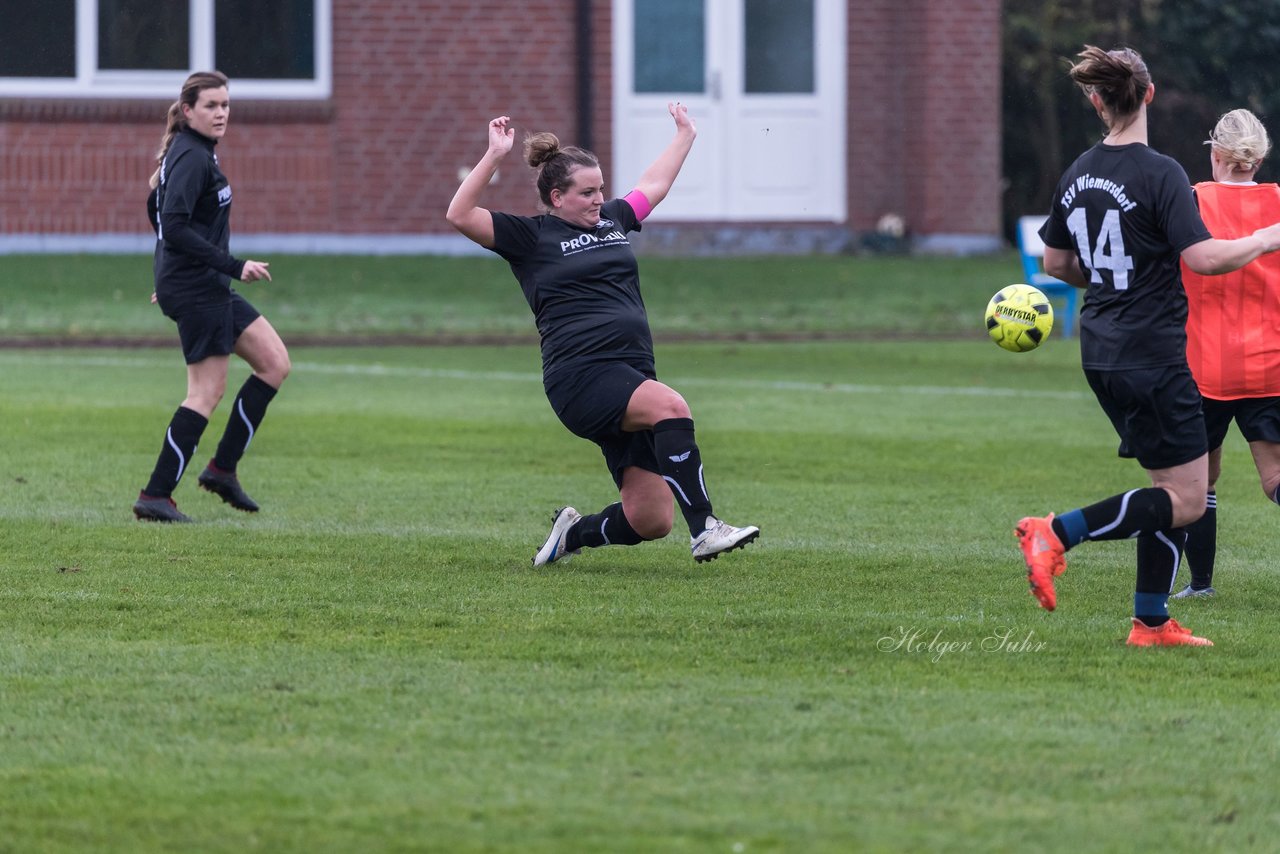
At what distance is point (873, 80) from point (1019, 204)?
19.7 ft

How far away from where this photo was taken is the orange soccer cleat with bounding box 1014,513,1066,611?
562 cm

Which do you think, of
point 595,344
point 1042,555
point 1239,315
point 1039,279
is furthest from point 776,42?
point 1042,555

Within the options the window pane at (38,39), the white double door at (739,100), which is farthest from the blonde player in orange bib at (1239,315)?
the window pane at (38,39)

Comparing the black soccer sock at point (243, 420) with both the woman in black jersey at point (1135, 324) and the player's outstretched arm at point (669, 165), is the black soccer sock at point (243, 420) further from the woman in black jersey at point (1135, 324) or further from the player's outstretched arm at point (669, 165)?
the woman in black jersey at point (1135, 324)

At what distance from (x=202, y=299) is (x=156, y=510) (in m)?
0.94

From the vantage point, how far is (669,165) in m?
7.64

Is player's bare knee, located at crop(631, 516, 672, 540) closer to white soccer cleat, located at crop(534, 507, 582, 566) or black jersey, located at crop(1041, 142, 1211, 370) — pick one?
white soccer cleat, located at crop(534, 507, 582, 566)

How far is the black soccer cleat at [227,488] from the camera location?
870 cm

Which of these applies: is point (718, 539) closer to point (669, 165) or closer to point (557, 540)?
point (557, 540)

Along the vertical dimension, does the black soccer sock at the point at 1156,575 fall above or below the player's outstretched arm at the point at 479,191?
below

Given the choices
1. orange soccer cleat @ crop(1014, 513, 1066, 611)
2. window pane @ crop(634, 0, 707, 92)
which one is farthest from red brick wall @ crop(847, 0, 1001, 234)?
orange soccer cleat @ crop(1014, 513, 1066, 611)

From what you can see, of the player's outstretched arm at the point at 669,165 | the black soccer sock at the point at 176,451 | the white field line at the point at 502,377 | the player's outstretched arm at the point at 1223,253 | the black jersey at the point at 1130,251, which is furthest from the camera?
the white field line at the point at 502,377

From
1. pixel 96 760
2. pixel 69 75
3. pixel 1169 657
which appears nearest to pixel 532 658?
pixel 96 760

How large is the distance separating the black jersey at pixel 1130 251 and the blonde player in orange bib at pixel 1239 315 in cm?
77
